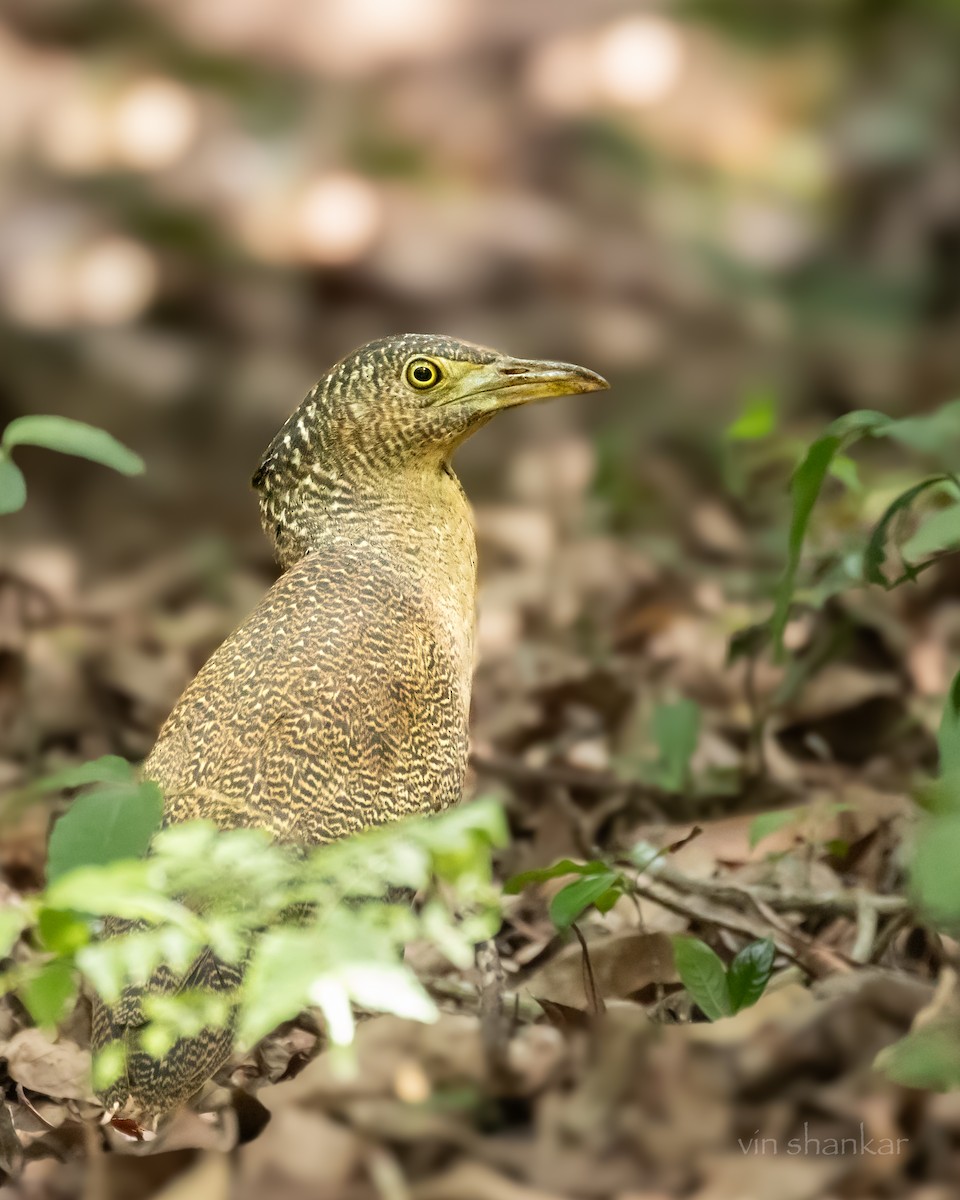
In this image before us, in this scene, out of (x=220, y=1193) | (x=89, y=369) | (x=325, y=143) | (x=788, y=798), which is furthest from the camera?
(x=325, y=143)

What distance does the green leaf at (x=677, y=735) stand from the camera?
5035 mm

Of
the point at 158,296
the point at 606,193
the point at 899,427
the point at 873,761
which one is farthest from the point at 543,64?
the point at 899,427

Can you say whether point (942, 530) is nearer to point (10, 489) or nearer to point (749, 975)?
point (749, 975)

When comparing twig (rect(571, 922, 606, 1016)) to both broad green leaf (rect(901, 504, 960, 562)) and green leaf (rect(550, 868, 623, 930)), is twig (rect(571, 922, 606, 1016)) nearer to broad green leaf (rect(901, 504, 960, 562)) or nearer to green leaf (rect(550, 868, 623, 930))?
green leaf (rect(550, 868, 623, 930))

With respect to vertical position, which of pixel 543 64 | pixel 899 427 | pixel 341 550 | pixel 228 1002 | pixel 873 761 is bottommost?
pixel 873 761

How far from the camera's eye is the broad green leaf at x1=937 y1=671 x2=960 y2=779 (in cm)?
324

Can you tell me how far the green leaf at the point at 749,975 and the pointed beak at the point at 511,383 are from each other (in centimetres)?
167

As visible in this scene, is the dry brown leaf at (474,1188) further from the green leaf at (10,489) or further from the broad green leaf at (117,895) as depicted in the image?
the green leaf at (10,489)

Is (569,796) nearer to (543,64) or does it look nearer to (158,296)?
(158,296)

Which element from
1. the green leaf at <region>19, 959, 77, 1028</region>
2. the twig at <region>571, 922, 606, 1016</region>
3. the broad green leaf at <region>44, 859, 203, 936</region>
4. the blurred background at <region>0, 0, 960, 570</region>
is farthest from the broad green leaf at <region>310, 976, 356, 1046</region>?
the blurred background at <region>0, 0, 960, 570</region>

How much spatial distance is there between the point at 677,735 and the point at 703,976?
5.46 feet

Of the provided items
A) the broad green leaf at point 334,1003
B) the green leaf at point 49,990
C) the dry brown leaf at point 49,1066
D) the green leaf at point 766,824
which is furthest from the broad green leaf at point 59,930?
the green leaf at point 766,824

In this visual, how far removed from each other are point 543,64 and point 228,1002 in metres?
7.34

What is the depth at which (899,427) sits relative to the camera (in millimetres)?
3723
